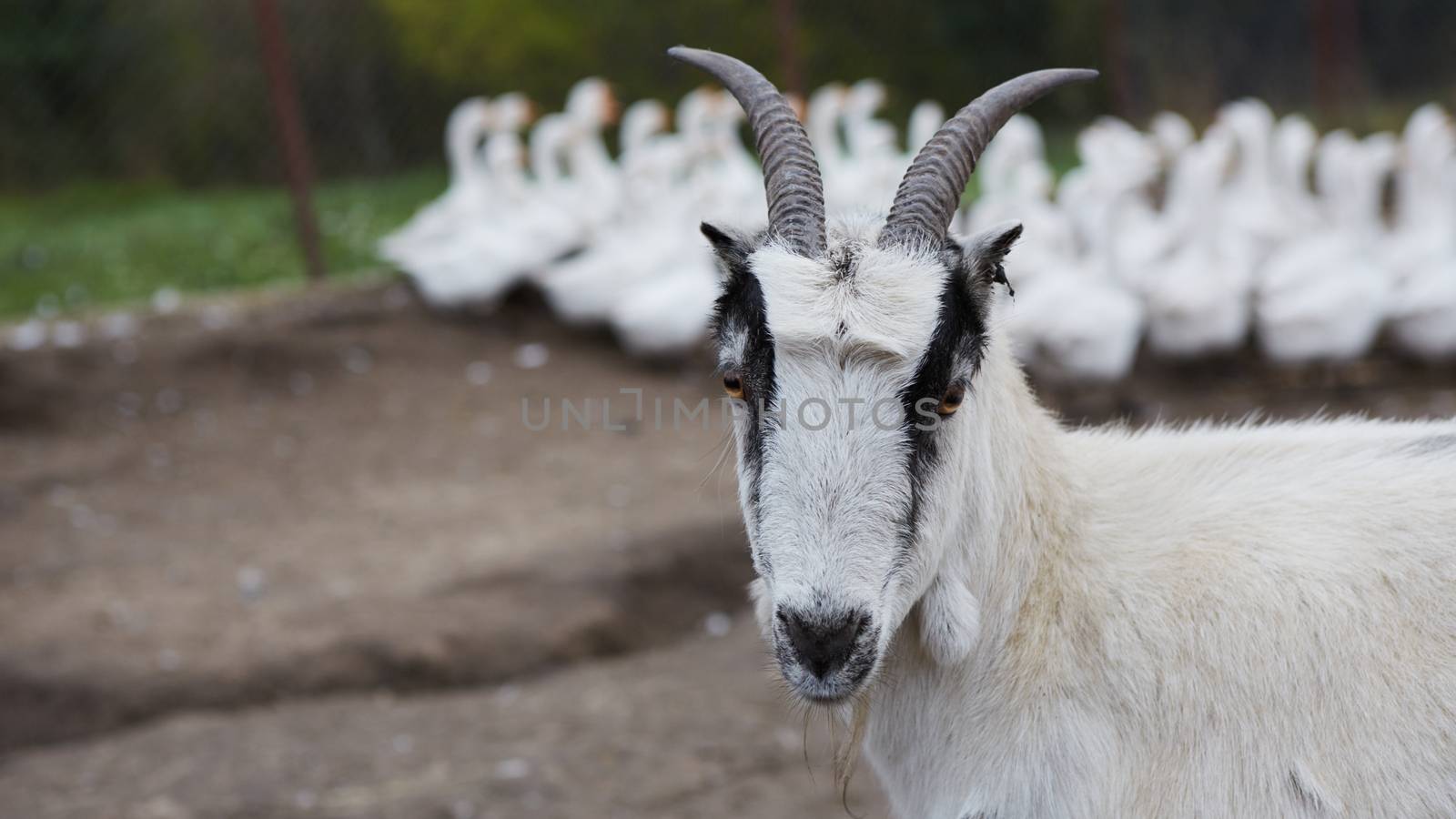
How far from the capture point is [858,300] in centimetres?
243

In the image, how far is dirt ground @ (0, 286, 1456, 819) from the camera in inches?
195

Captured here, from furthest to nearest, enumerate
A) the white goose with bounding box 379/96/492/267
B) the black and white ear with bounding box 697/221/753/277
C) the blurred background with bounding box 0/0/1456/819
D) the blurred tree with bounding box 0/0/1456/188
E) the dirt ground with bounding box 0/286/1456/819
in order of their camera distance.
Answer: the blurred tree with bounding box 0/0/1456/188 < the white goose with bounding box 379/96/492/267 < the blurred background with bounding box 0/0/1456/819 < the dirt ground with bounding box 0/286/1456/819 < the black and white ear with bounding box 697/221/753/277

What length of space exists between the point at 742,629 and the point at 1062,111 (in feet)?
37.2

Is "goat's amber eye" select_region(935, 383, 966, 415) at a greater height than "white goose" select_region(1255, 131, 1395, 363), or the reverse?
"goat's amber eye" select_region(935, 383, 966, 415)

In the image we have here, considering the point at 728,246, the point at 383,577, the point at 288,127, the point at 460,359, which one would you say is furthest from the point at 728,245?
the point at 288,127

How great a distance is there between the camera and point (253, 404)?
852 cm

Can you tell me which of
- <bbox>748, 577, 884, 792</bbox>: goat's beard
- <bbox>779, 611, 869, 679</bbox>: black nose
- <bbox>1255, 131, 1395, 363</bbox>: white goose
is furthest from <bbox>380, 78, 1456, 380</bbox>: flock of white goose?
<bbox>779, 611, 869, 679</bbox>: black nose

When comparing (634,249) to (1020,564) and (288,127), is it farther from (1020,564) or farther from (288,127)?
(1020,564)

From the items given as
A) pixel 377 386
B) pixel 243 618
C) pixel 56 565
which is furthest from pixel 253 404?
pixel 243 618

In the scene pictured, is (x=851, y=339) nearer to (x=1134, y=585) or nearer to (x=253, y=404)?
(x=1134, y=585)

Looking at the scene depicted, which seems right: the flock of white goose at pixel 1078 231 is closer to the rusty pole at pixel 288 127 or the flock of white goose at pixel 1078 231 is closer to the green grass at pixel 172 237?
the rusty pole at pixel 288 127

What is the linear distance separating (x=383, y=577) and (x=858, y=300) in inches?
175

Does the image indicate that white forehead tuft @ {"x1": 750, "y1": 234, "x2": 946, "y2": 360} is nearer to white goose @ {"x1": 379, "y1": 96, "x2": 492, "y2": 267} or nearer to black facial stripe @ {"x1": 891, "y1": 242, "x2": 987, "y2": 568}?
black facial stripe @ {"x1": 891, "y1": 242, "x2": 987, "y2": 568}

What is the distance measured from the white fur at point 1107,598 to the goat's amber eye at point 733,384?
0.13 metres
